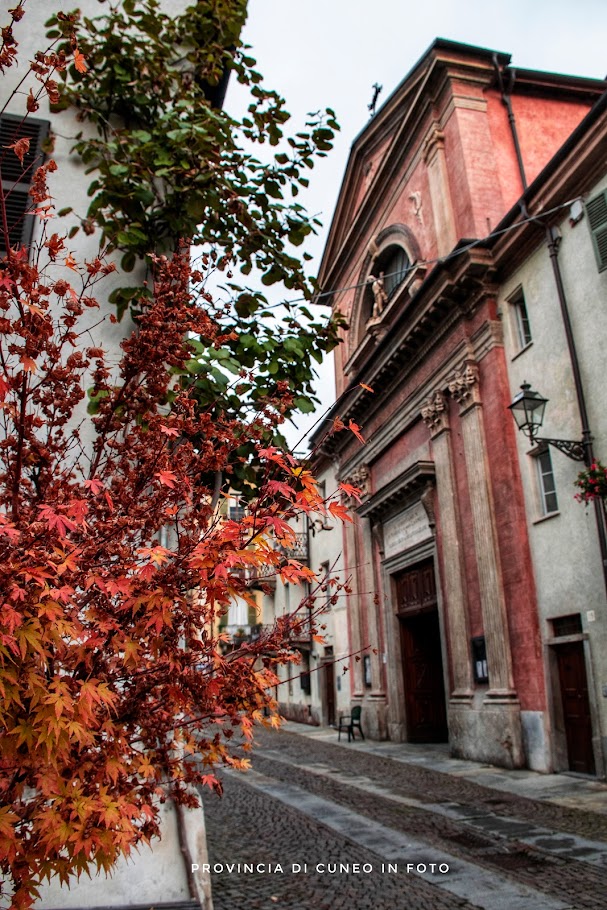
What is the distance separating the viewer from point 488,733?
14.3 meters

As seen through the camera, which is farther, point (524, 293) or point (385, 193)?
point (385, 193)

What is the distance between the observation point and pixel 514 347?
14.9 meters

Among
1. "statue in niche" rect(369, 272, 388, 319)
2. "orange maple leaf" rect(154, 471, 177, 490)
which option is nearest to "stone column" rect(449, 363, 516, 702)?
"statue in niche" rect(369, 272, 388, 319)

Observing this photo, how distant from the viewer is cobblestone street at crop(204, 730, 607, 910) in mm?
5793

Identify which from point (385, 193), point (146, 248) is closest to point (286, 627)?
point (146, 248)

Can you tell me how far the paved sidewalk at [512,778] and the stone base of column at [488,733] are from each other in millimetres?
208

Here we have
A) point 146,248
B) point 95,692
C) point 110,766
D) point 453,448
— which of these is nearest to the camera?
point 95,692

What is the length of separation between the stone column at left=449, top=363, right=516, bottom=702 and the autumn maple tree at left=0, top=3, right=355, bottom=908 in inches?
457

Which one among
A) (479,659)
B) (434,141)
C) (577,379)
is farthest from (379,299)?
(479,659)

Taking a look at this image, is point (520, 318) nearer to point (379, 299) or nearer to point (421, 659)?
point (379, 299)

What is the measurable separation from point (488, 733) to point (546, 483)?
5193 millimetres

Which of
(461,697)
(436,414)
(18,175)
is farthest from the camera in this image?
(436,414)

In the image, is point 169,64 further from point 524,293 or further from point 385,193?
point 385,193

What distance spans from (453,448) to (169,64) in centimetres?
1180
